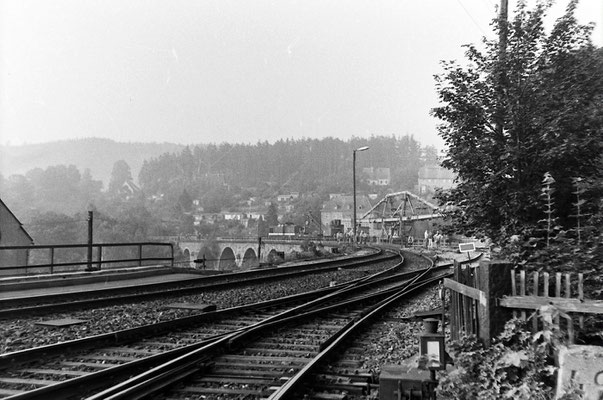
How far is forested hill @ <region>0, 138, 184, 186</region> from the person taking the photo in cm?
8869

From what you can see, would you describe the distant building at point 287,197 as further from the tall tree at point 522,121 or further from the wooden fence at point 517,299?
the wooden fence at point 517,299

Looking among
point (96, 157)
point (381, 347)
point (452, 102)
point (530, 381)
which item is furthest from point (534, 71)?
point (96, 157)

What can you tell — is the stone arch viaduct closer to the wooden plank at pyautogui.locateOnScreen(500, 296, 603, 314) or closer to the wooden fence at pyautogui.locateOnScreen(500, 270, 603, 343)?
the wooden fence at pyautogui.locateOnScreen(500, 270, 603, 343)

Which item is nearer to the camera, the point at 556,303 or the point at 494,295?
the point at 556,303

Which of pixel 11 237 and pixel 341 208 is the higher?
pixel 341 208

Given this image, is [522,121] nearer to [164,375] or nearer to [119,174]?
[164,375]

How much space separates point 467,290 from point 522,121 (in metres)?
4.08

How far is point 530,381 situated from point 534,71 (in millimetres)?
6000

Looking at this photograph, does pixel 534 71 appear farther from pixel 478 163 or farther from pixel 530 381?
pixel 530 381

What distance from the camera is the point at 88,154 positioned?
467ft

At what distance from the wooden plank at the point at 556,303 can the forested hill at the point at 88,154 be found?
76.8 meters

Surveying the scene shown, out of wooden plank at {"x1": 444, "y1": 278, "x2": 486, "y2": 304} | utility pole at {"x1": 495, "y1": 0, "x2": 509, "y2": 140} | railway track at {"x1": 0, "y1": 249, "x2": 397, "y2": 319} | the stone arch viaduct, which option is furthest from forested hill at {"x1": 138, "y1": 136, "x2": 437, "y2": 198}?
wooden plank at {"x1": 444, "y1": 278, "x2": 486, "y2": 304}

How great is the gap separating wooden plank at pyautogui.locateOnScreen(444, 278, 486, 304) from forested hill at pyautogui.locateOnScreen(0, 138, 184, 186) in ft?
248

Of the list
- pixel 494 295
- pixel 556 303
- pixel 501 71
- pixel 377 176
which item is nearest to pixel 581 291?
pixel 556 303
